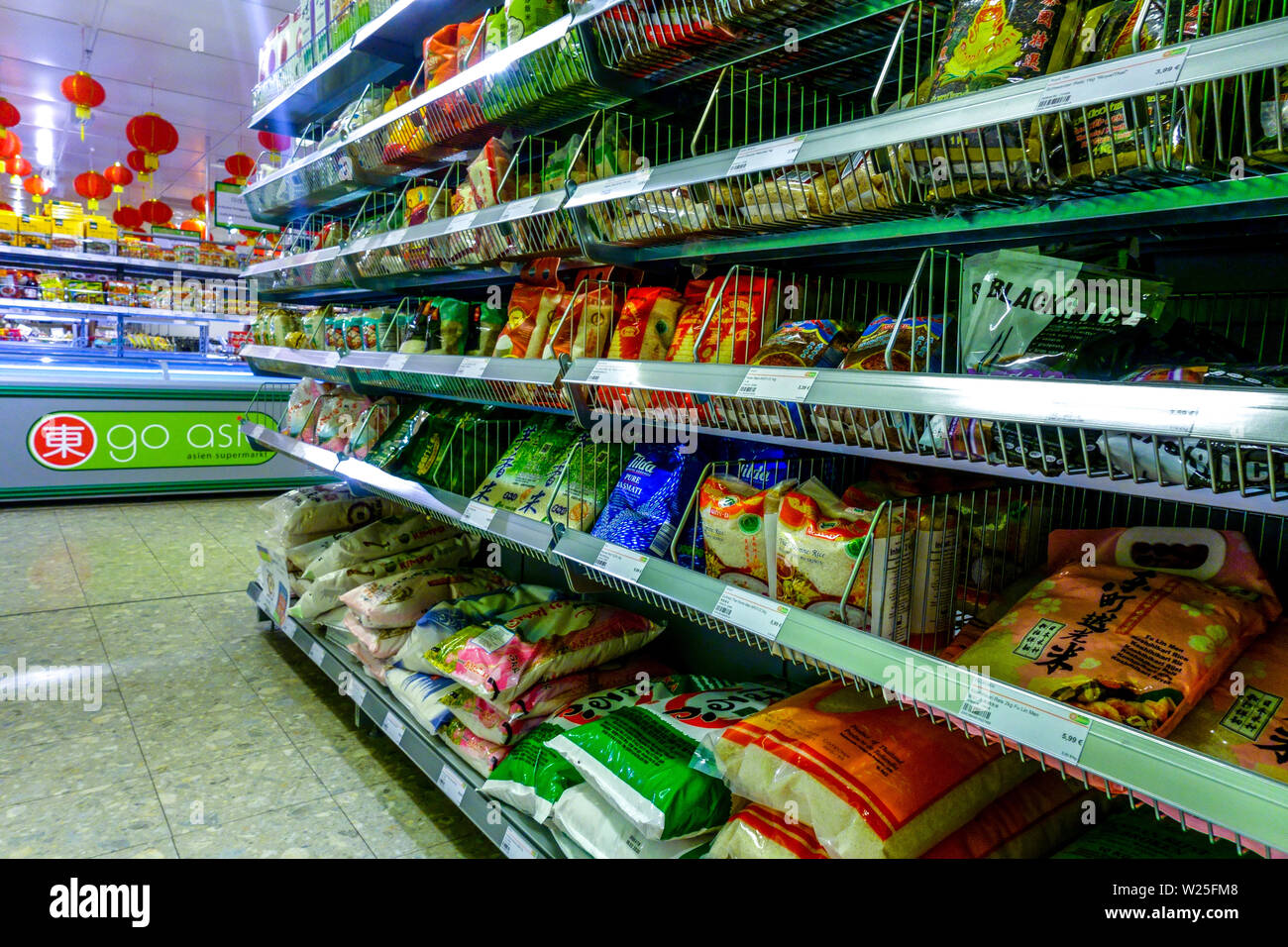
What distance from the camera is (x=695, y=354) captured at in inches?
60.0

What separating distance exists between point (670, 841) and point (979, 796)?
0.51 meters

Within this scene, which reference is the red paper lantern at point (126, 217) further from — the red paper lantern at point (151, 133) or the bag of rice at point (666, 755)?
the bag of rice at point (666, 755)

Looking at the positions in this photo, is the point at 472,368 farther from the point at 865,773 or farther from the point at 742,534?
the point at 865,773

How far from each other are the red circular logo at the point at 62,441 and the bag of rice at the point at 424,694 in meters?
4.47

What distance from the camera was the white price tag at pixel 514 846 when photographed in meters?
1.65

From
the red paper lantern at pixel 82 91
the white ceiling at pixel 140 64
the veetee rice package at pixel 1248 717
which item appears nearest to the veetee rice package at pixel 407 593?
the veetee rice package at pixel 1248 717

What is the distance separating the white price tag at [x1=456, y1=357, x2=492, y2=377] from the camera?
194 centimetres

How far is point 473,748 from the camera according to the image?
1.96 metres

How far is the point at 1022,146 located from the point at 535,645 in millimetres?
1406

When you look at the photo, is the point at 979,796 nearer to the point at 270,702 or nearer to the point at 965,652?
the point at 965,652

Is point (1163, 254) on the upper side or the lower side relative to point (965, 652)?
upper

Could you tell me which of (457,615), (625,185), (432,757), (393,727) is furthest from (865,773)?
(393,727)

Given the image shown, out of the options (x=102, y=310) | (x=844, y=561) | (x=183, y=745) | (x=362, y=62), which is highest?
(x=362, y=62)
